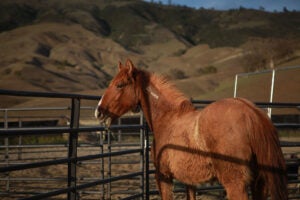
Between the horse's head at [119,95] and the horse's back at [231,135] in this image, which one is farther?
the horse's head at [119,95]

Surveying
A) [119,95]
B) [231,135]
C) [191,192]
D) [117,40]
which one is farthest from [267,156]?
[117,40]

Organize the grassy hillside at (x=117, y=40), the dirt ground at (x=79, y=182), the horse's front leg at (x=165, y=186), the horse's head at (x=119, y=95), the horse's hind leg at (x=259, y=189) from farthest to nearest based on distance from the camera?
the grassy hillside at (x=117, y=40), the dirt ground at (x=79, y=182), the horse's head at (x=119, y=95), the horse's front leg at (x=165, y=186), the horse's hind leg at (x=259, y=189)

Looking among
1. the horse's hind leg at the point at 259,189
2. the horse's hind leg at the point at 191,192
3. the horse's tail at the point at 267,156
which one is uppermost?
the horse's tail at the point at 267,156

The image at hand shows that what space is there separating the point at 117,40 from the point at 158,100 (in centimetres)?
12745

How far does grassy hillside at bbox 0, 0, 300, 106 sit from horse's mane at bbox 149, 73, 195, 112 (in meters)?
40.0

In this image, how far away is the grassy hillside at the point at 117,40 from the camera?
2763 inches

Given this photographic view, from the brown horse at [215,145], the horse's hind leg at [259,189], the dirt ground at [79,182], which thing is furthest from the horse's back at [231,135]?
the dirt ground at [79,182]

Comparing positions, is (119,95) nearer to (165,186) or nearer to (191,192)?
(165,186)

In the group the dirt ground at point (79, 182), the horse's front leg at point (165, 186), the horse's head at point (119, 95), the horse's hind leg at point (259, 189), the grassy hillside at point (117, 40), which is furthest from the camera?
the grassy hillside at point (117, 40)

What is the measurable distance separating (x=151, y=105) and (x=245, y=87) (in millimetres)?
16139

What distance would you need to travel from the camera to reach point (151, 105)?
4.99m

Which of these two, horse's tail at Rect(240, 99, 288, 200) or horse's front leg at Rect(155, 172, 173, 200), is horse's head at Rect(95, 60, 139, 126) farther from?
horse's tail at Rect(240, 99, 288, 200)

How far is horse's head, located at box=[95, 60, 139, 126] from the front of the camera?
4871 mm

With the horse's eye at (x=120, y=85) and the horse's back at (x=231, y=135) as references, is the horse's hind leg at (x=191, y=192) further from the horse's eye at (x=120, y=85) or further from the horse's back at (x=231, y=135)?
the horse's eye at (x=120, y=85)
